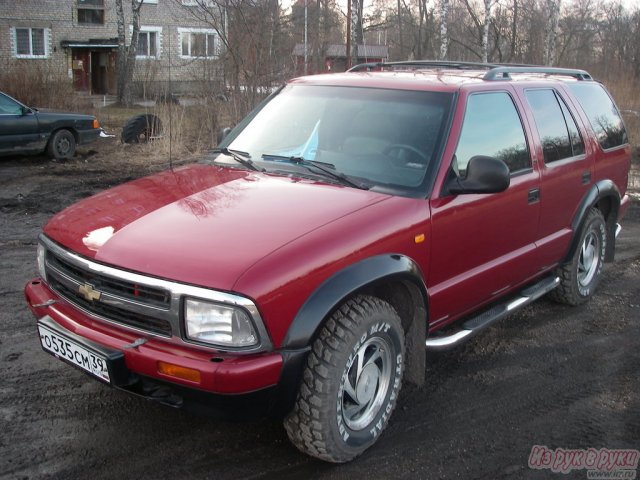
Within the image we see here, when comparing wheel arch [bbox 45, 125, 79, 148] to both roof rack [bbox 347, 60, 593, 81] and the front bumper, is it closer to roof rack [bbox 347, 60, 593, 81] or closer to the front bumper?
roof rack [bbox 347, 60, 593, 81]

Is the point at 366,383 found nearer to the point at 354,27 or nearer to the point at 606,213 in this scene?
the point at 606,213

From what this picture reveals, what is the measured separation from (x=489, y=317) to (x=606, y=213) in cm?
233

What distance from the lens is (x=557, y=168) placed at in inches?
182

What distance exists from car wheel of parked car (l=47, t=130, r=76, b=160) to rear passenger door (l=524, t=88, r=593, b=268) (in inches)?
402

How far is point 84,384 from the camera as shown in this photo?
12.8ft

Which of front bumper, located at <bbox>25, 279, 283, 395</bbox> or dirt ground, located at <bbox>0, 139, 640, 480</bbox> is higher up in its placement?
front bumper, located at <bbox>25, 279, 283, 395</bbox>

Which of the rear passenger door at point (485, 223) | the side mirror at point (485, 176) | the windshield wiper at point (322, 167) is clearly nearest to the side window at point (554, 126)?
the rear passenger door at point (485, 223)

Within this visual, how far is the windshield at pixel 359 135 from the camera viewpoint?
3703 millimetres

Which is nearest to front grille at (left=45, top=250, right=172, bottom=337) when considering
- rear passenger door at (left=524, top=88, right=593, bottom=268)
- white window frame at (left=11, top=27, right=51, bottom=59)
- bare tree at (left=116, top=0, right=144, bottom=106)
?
rear passenger door at (left=524, top=88, right=593, bottom=268)

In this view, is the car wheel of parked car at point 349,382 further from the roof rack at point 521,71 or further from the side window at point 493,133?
the roof rack at point 521,71

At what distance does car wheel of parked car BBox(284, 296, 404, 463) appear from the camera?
9.55ft

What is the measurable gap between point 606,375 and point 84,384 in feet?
10.9

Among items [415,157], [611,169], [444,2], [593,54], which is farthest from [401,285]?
[593,54]

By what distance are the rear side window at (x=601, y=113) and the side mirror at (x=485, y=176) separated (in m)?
2.14
